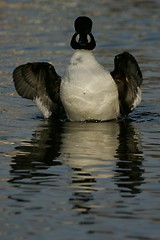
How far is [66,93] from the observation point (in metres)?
11.9

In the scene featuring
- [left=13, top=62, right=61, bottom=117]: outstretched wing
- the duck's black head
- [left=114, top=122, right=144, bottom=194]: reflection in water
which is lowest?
[left=114, top=122, right=144, bottom=194]: reflection in water

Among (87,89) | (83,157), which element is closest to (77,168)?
(83,157)

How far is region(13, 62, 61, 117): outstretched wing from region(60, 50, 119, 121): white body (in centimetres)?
53

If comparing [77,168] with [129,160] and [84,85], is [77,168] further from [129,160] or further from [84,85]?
[84,85]

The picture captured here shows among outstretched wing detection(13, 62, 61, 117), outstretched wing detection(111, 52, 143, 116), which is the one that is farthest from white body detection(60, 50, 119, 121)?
outstretched wing detection(13, 62, 61, 117)

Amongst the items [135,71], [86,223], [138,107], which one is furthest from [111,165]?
[138,107]

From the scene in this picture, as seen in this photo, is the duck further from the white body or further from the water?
the water

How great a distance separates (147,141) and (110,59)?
6.35 meters

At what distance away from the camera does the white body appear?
11.7 m

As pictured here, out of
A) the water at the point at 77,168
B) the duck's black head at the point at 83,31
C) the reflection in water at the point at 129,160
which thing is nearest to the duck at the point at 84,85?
the duck's black head at the point at 83,31

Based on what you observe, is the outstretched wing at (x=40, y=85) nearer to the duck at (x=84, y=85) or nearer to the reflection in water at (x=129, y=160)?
the duck at (x=84, y=85)

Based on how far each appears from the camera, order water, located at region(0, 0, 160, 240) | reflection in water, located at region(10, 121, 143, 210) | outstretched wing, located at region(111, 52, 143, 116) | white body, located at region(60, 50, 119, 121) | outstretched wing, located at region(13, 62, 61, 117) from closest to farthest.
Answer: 1. water, located at region(0, 0, 160, 240)
2. reflection in water, located at region(10, 121, 143, 210)
3. white body, located at region(60, 50, 119, 121)
4. outstretched wing, located at region(111, 52, 143, 116)
5. outstretched wing, located at region(13, 62, 61, 117)

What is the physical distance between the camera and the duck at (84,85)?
11.8 meters

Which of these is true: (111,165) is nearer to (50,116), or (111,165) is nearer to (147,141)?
(147,141)
